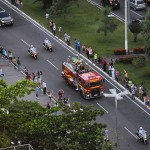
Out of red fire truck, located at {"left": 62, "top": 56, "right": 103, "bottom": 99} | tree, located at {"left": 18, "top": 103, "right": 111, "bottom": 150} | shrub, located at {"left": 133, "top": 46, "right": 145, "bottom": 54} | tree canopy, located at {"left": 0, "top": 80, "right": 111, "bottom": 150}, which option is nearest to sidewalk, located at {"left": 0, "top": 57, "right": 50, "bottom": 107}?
red fire truck, located at {"left": 62, "top": 56, "right": 103, "bottom": 99}

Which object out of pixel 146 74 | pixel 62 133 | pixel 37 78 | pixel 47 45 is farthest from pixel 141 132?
pixel 47 45

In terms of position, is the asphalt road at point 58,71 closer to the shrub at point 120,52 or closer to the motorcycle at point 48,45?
the motorcycle at point 48,45

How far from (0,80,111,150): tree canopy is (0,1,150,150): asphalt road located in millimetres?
10824

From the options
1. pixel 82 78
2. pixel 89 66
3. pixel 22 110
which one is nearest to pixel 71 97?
pixel 82 78

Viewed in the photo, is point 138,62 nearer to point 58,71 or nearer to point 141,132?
point 58,71

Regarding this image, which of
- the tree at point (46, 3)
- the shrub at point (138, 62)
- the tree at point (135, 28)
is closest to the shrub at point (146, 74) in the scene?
the shrub at point (138, 62)

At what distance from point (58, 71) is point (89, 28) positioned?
13.2 metres

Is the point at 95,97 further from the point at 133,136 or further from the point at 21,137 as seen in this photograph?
the point at 21,137

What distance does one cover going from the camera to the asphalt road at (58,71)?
6394 cm

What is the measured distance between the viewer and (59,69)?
76.8m

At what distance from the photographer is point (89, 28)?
289 feet

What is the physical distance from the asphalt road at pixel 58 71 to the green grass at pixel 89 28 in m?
2.17

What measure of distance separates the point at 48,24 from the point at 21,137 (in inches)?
1659

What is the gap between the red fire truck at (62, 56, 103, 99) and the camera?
69.2 meters
